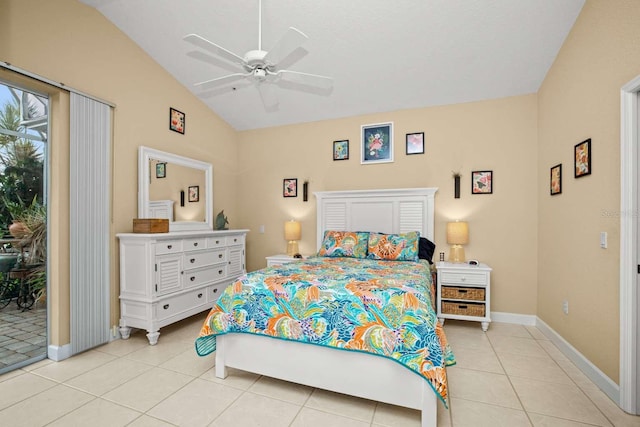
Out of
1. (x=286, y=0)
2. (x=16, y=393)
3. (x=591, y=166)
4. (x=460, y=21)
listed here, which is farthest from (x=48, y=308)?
(x=591, y=166)

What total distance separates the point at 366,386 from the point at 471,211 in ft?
9.03

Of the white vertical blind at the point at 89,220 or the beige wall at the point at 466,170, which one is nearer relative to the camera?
the white vertical blind at the point at 89,220

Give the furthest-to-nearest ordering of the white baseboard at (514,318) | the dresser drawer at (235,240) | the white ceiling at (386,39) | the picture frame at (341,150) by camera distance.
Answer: the picture frame at (341,150) → the dresser drawer at (235,240) → the white baseboard at (514,318) → the white ceiling at (386,39)

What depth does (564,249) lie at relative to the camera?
2857mm

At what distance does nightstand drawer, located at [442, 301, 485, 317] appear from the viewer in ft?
11.0

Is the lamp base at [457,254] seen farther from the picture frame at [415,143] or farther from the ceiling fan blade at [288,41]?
the ceiling fan blade at [288,41]

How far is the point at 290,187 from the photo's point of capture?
471 cm

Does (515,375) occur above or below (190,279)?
below

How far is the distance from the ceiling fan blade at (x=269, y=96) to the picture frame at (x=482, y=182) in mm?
2824

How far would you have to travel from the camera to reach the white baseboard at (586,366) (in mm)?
2074

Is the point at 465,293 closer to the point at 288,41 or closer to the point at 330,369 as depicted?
the point at 330,369

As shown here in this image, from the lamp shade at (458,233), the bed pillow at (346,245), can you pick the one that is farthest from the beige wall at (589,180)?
the bed pillow at (346,245)

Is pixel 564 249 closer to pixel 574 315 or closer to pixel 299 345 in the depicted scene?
pixel 574 315

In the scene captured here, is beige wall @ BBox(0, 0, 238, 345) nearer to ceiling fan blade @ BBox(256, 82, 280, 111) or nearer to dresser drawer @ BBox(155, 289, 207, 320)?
dresser drawer @ BBox(155, 289, 207, 320)
